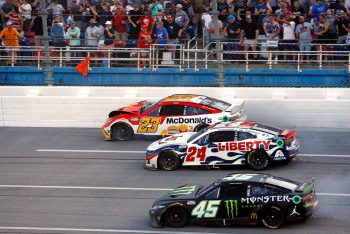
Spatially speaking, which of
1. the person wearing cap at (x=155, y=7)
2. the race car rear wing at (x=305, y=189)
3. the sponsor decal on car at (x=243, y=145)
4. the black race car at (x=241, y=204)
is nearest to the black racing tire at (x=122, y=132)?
the sponsor decal on car at (x=243, y=145)

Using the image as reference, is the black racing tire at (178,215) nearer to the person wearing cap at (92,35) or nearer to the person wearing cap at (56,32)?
the person wearing cap at (92,35)

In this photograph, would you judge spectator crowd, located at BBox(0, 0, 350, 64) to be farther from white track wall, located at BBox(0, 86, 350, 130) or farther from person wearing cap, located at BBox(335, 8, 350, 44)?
white track wall, located at BBox(0, 86, 350, 130)

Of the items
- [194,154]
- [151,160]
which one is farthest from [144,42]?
[194,154]

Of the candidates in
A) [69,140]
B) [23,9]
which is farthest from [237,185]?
[23,9]

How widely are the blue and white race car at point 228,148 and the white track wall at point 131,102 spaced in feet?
10.7

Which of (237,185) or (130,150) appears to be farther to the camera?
(130,150)

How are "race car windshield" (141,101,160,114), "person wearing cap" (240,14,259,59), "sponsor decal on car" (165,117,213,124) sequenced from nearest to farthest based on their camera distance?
"sponsor decal on car" (165,117,213,124) < "race car windshield" (141,101,160,114) < "person wearing cap" (240,14,259,59)

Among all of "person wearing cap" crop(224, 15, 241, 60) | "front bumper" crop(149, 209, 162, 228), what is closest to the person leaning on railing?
"person wearing cap" crop(224, 15, 241, 60)

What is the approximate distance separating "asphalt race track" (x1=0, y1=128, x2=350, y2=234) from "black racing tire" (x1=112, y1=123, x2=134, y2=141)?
20 centimetres

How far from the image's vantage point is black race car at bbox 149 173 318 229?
14070mm

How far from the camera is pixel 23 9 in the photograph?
81.6 ft

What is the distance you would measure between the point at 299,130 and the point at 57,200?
688 cm

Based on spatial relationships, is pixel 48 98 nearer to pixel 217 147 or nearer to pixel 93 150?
pixel 93 150

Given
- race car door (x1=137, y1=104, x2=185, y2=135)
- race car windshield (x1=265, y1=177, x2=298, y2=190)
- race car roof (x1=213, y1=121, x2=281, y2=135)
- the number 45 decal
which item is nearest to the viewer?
race car windshield (x1=265, y1=177, x2=298, y2=190)
